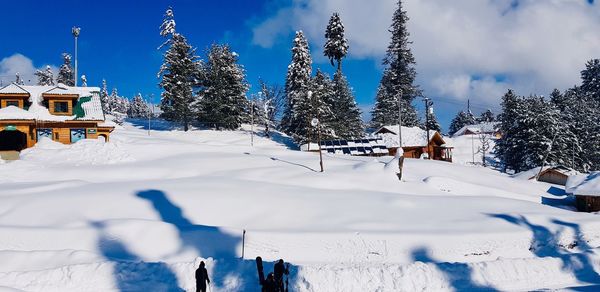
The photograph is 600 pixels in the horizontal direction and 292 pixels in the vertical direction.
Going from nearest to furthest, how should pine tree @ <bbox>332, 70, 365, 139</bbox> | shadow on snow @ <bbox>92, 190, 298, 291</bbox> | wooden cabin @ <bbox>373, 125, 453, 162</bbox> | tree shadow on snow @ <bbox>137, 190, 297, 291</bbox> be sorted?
1. shadow on snow @ <bbox>92, 190, 298, 291</bbox>
2. tree shadow on snow @ <bbox>137, 190, 297, 291</bbox>
3. wooden cabin @ <bbox>373, 125, 453, 162</bbox>
4. pine tree @ <bbox>332, 70, 365, 139</bbox>

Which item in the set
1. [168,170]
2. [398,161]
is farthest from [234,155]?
[398,161]

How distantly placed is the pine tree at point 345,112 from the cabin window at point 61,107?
3307 centimetres

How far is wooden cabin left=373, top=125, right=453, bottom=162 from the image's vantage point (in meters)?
58.6

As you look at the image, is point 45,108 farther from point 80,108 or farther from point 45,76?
point 45,76

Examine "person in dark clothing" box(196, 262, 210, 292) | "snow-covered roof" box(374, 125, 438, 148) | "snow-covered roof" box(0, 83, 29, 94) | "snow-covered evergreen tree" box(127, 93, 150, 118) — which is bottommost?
"person in dark clothing" box(196, 262, 210, 292)

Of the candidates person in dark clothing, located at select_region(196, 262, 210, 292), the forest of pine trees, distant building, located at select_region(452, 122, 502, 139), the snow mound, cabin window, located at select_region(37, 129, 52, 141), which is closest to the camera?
person in dark clothing, located at select_region(196, 262, 210, 292)

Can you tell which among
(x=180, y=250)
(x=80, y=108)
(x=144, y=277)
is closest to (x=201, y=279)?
(x=144, y=277)

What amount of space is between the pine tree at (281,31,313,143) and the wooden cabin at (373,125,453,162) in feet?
→ 35.8

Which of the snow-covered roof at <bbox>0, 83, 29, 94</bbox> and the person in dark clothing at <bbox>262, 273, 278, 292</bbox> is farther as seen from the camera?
the snow-covered roof at <bbox>0, 83, 29, 94</bbox>

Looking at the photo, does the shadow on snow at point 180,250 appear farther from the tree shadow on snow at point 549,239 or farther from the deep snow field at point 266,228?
the tree shadow on snow at point 549,239

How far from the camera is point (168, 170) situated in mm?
34281

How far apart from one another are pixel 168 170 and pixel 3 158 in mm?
12987

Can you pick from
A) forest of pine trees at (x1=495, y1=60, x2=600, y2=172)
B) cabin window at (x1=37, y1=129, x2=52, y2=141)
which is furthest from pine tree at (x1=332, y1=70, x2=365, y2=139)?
cabin window at (x1=37, y1=129, x2=52, y2=141)

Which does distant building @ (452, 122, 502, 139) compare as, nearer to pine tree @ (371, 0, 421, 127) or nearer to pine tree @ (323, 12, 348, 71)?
pine tree @ (371, 0, 421, 127)
